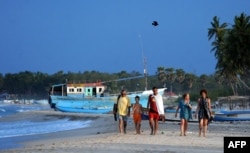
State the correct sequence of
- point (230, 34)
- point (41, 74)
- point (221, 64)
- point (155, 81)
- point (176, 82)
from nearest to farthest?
point (230, 34) → point (221, 64) → point (176, 82) → point (155, 81) → point (41, 74)

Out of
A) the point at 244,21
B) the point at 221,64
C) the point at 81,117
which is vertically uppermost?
the point at 244,21

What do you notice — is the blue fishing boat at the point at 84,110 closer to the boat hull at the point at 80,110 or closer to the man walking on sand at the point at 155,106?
the boat hull at the point at 80,110

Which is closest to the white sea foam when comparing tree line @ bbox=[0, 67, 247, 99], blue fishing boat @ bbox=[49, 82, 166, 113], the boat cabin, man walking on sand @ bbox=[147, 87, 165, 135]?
man walking on sand @ bbox=[147, 87, 165, 135]

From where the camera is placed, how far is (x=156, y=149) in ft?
39.3

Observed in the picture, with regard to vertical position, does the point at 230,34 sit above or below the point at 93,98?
above

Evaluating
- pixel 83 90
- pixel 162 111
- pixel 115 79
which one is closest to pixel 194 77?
pixel 115 79

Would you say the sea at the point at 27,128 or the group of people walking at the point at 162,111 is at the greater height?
the group of people walking at the point at 162,111

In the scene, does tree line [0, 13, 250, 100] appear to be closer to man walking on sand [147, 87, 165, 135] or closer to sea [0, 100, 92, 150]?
sea [0, 100, 92, 150]

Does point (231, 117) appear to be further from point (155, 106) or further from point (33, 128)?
point (155, 106)

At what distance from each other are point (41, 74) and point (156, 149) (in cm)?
16086

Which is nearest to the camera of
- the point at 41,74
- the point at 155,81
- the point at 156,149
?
the point at 156,149

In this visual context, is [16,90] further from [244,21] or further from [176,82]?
[244,21]

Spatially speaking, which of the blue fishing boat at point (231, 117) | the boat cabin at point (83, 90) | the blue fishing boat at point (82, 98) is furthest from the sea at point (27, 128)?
the boat cabin at point (83, 90)

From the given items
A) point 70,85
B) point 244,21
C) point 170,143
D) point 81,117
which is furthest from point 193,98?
point 170,143
